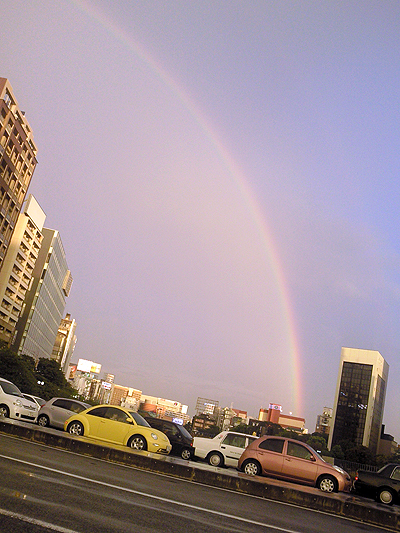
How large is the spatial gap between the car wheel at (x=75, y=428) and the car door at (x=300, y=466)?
7399 millimetres

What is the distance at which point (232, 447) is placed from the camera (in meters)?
20.0

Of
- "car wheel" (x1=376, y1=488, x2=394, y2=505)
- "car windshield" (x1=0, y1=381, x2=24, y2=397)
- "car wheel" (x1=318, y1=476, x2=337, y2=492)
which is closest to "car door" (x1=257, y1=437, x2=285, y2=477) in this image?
"car wheel" (x1=318, y1=476, x2=337, y2=492)

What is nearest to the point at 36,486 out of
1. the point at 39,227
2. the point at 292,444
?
the point at 292,444

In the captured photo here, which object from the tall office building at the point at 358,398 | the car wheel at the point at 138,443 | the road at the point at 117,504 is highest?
the tall office building at the point at 358,398

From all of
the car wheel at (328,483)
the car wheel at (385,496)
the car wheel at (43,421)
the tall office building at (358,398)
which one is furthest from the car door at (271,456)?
the tall office building at (358,398)

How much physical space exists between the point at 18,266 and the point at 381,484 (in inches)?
3620

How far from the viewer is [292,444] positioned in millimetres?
16234

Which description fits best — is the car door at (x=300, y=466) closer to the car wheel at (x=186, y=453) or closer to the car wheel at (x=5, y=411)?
the car wheel at (x=186, y=453)

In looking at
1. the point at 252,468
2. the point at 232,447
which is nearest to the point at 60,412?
the point at 232,447

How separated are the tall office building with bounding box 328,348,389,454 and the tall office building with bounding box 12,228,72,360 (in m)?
79.0

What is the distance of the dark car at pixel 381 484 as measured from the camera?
19203 millimetres

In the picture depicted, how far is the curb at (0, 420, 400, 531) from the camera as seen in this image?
11.6m

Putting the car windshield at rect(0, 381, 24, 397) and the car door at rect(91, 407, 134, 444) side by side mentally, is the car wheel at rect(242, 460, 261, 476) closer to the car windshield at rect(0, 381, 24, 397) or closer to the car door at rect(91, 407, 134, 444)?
the car door at rect(91, 407, 134, 444)

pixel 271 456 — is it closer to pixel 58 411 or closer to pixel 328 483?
pixel 328 483
